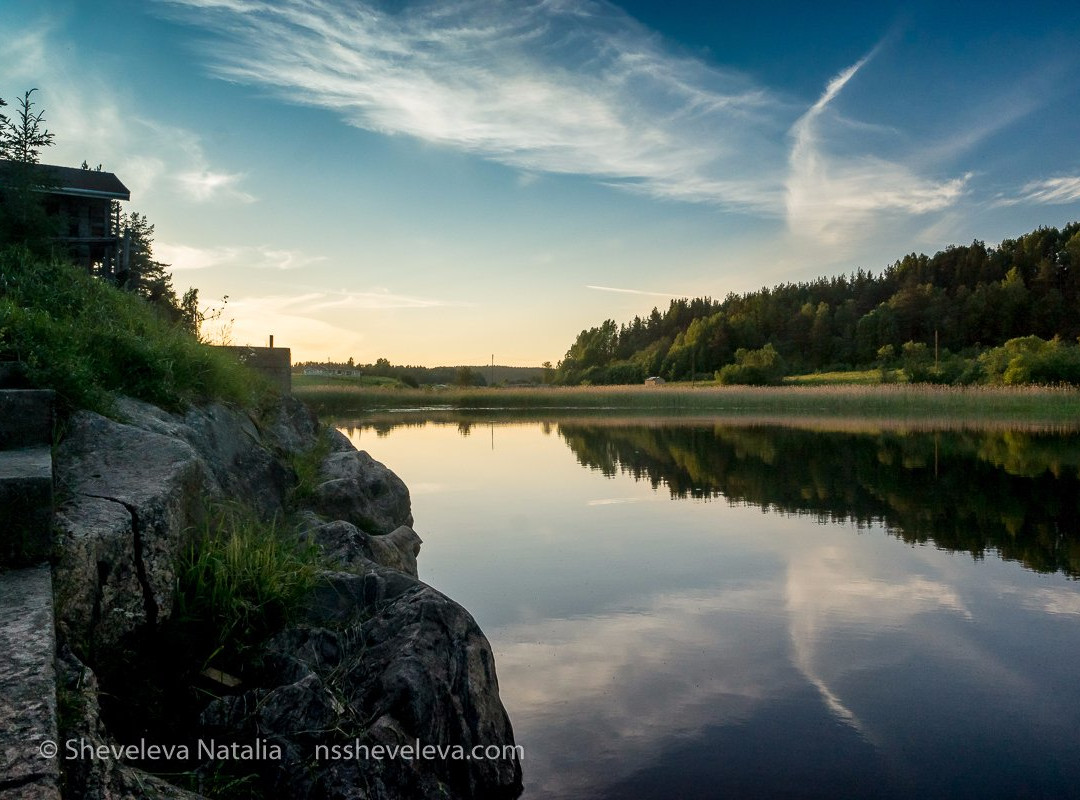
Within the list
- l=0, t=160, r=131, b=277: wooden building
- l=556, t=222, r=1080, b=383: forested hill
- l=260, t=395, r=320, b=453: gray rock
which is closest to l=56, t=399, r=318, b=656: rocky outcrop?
l=260, t=395, r=320, b=453: gray rock

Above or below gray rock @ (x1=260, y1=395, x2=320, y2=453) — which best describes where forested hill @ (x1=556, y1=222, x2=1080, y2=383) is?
above

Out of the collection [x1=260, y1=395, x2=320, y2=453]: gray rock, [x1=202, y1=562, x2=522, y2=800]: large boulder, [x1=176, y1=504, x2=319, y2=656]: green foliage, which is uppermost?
[x1=260, y1=395, x2=320, y2=453]: gray rock

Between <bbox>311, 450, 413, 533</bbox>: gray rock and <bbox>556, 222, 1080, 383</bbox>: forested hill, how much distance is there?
64.7m

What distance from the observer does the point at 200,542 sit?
4137 mm

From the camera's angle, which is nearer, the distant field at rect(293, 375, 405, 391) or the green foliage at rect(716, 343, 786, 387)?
the distant field at rect(293, 375, 405, 391)

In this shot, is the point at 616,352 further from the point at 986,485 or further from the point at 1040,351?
the point at 986,485

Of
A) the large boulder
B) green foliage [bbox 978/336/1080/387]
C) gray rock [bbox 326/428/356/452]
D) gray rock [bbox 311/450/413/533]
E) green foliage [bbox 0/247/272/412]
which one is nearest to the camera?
the large boulder

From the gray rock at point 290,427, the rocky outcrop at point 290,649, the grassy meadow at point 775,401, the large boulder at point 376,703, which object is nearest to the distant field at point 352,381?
the grassy meadow at point 775,401

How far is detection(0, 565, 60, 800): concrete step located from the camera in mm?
1690

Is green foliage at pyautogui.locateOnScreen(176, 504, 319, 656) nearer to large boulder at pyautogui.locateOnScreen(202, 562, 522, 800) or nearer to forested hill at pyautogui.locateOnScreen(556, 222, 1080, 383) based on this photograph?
large boulder at pyautogui.locateOnScreen(202, 562, 522, 800)

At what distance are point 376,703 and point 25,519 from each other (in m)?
1.56

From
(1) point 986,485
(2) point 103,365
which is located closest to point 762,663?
(2) point 103,365

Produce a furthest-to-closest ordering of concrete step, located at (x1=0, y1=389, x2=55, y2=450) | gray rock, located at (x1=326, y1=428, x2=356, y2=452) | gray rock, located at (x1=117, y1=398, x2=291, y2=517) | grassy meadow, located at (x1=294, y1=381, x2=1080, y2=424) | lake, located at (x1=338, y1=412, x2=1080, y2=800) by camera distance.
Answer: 1. grassy meadow, located at (x1=294, y1=381, x2=1080, y2=424)
2. gray rock, located at (x1=326, y1=428, x2=356, y2=452)
3. gray rock, located at (x1=117, y1=398, x2=291, y2=517)
4. lake, located at (x1=338, y1=412, x2=1080, y2=800)
5. concrete step, located at (x1=0, y1=389, x2=55, y2=450)

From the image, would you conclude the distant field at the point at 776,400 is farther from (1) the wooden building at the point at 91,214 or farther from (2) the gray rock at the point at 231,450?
(2) the gray rock at the point at 231,450
